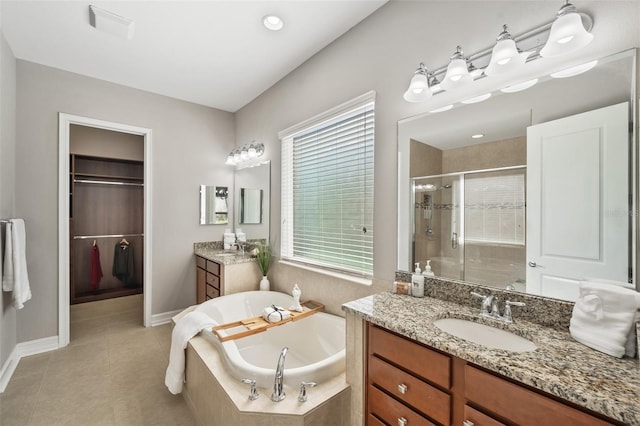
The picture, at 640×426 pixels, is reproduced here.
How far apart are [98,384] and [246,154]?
103 inches

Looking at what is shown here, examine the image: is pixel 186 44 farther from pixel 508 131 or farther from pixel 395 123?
pixel 508 131

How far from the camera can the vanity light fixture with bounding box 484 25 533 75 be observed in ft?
4.02

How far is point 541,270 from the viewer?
1.24 meters

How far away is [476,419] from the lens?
0.94 m

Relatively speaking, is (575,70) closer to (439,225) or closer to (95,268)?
(439,225)

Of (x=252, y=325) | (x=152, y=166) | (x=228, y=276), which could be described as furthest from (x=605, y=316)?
(x=152, y=166)

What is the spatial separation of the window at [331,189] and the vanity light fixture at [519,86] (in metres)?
0.87

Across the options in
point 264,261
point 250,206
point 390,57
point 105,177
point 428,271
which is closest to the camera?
point 428,271

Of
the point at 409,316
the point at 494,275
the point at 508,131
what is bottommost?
the point at 409,316

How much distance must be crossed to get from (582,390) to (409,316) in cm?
63

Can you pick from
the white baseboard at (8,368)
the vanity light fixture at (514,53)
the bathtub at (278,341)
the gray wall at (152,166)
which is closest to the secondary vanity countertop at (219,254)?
the gray wall at (152,166)

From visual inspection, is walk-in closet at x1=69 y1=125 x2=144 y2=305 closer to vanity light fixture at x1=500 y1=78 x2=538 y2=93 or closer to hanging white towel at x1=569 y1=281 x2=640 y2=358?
vanity light fixture at x1=500 y1=78 x2=538 y2=93

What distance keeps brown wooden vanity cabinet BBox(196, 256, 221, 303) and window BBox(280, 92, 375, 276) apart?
86 centimetres

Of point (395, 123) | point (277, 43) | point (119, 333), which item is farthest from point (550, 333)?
point (119, 333)
